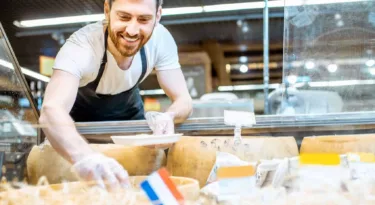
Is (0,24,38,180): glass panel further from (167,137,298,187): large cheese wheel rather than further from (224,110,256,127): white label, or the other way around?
(224,110,256,127): white label

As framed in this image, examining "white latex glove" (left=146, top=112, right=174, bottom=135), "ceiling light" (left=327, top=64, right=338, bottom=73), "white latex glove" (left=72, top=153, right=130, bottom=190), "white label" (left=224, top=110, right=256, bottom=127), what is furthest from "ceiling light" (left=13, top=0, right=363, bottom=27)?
"white latex glove" (left=72, top=153, right=130, bottom=190)

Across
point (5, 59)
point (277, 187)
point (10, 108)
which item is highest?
point (5, 59)

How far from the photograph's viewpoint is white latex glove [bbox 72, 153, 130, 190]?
23.3 inches

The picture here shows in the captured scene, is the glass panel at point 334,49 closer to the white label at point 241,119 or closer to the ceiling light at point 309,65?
the ceiling light at point 309,65

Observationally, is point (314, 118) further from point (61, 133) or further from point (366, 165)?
point (61, 133)

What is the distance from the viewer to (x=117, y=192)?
22.9 inches

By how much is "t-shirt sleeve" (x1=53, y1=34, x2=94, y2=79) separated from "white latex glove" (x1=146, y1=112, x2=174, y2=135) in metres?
0.20

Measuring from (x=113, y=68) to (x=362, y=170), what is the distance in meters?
0.70

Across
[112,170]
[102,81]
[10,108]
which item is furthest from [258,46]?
[112,170]

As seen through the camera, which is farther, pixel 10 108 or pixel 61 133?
pixel 10 108

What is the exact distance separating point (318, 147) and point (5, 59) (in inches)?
33.1

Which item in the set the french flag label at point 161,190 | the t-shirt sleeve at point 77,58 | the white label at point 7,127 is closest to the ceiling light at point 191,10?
the t-shirt sleeve at point 77,58

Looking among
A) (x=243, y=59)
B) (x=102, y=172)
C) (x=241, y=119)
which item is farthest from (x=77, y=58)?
(x=243, y=59)

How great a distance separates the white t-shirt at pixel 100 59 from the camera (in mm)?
1064
